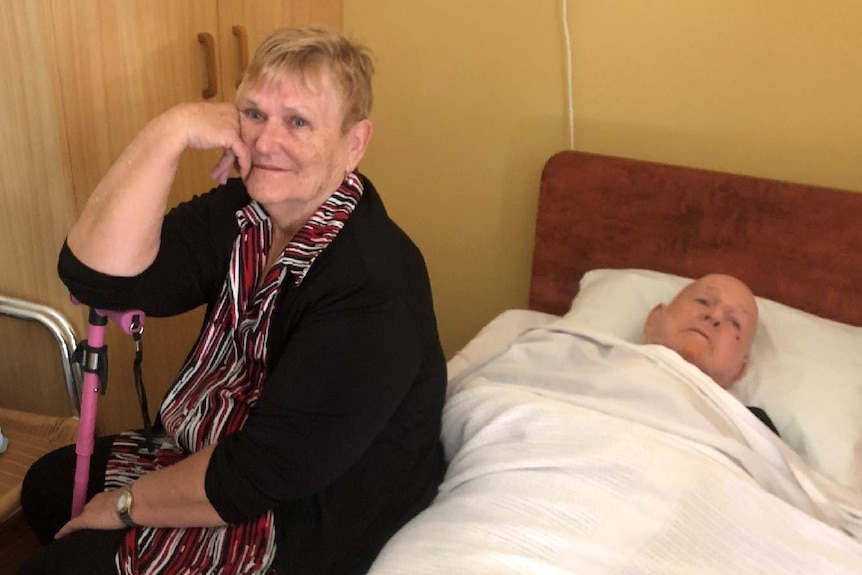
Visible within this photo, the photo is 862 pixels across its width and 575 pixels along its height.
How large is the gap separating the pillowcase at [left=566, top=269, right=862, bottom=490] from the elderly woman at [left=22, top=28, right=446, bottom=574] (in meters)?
0.61

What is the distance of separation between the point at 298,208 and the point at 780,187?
3.49 feet

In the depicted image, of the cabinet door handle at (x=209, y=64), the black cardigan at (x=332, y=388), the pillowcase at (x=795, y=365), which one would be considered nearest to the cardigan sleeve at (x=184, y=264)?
the black cardigan at (x=332, y=388)

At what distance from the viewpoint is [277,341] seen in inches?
49.6

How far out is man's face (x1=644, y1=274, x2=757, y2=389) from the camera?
5.38 ft

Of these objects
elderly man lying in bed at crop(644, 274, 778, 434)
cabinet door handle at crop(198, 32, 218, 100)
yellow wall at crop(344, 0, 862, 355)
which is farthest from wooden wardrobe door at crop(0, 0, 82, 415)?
elderly man lying in bed at crop(644, 274, 778, 434)

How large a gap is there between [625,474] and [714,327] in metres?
0.50

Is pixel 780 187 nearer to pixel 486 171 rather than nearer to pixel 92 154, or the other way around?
pixel 486 171

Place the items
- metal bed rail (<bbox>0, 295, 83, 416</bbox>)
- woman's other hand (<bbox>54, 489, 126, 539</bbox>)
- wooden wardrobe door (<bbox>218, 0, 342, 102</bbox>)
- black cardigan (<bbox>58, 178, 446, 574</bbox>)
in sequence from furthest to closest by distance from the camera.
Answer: wooden wardrobe door (<bbox>218, 0, 342, 102</bbox>) → metal bed rail (<bbox>0, 295, 83, 416</bbox>) → woman's other hand (<bbox>54, 489, 126, 539</bbox>) → black cardigan (<bbox>58, 178, 446, 574</bbox>)

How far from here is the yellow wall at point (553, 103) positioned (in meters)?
1.78

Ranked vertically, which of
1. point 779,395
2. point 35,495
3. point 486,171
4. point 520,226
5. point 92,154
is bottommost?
point 35,495

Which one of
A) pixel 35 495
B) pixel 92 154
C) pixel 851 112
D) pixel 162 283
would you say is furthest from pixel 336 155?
pixel 851 112

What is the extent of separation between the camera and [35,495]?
4.83ft

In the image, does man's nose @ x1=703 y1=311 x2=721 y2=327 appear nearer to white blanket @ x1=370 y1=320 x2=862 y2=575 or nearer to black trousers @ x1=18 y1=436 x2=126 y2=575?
white blanket @ x1=370 y1=320 x2=862 y2=575

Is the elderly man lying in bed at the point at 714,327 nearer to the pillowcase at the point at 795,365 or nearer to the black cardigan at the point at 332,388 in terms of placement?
the pillowcase at the point at 795,365
